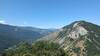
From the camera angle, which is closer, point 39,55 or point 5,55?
point 39,55

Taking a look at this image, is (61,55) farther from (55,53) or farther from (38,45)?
(38,45)

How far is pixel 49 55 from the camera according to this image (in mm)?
152125

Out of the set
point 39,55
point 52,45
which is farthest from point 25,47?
point 39,55

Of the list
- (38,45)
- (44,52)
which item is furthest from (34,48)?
(44,52)

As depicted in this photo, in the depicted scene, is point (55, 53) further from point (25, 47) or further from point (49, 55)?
point (25, 47)

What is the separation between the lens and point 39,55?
154 m

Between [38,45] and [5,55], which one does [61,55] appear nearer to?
[38,45]

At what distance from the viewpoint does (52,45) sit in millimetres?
190500

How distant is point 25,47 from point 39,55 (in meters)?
36.8

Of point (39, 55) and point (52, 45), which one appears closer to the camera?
point (39, 55)

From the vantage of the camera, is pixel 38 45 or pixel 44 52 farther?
pixel 38 45

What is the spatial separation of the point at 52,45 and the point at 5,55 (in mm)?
40934

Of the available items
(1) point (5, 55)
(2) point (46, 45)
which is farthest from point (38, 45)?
(1) point (5, 55)

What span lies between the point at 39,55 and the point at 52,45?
38.2 meters
